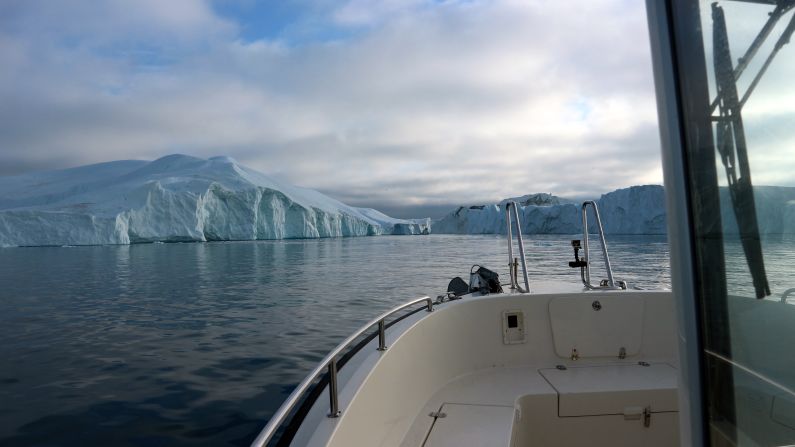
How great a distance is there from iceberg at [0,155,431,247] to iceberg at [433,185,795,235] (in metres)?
20.3

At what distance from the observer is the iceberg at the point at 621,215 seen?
2.31 ft

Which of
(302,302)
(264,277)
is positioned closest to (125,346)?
(302,302)

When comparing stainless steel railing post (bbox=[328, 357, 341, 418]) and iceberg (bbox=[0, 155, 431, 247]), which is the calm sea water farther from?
iceberg (bbox=[0, 155, 431, 247])

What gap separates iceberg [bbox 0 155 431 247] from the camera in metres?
33.3

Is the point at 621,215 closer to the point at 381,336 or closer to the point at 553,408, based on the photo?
the point at 553,408

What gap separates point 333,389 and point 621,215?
44.0m

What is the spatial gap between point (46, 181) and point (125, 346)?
58710 millimetres

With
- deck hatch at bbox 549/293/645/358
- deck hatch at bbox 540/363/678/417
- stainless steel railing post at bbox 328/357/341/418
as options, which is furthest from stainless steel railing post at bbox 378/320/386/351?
deck hatch at bbox 549/293/645/358

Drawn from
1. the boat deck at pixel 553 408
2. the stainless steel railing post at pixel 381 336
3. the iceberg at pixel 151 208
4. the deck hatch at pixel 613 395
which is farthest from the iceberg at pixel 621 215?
the iceberg at pixel 151 208

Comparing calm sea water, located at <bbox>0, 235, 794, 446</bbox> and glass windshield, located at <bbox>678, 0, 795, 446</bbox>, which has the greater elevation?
glass windshield, located at <bbox>678, 0, 795, 446</bbox>

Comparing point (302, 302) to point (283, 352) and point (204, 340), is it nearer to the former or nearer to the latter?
point (204, 340)

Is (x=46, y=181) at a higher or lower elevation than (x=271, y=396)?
higher

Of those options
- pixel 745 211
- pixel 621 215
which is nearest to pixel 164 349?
pixel 745 211

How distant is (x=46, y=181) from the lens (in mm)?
51844
